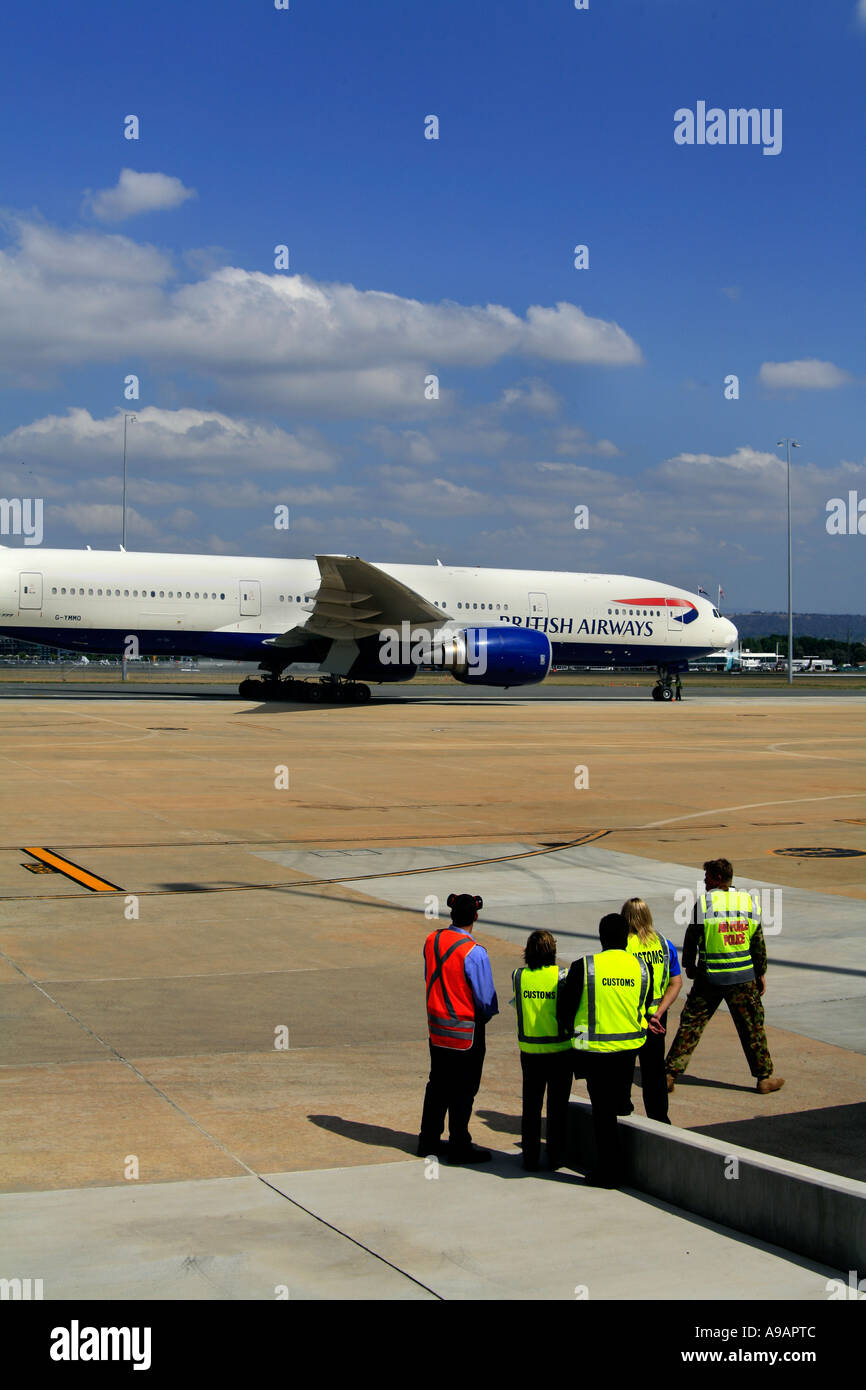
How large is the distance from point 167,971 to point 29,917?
253cm

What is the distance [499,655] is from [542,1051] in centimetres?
3454

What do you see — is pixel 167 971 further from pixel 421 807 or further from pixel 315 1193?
pixel 421 807

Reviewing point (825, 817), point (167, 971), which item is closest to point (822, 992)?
point (167, 971)

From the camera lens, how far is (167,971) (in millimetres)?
10688

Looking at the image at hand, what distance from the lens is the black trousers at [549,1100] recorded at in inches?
264

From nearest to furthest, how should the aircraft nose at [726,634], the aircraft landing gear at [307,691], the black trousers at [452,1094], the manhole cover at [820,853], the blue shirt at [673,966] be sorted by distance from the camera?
the black trousers at [452,1094]
the blue shirt at [673,966]
the manhole cover at [820,853]
the aircraft landing gear at [307,691]
the aircraft nose at [726,634]

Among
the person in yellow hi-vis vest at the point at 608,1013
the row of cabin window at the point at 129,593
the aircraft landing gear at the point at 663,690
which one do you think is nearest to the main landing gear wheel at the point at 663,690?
the aircraft landing gear at the point at 663,690

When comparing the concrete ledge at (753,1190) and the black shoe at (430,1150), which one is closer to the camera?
the concrete ledge at (753,1190)

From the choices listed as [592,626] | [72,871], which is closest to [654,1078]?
[72,871]

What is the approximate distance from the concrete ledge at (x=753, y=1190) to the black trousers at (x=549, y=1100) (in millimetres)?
375

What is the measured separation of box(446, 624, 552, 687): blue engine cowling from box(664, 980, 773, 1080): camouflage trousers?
32658 millimetres

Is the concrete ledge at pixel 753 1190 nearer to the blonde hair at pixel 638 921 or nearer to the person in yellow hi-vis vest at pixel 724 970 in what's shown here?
the blonde hair at pixel 638 921

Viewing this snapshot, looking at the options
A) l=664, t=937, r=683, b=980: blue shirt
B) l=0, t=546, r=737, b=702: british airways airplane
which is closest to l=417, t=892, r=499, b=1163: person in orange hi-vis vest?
l=664, t=937, r=683, b=980: blue shirt

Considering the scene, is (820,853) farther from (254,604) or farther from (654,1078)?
(254,604)
